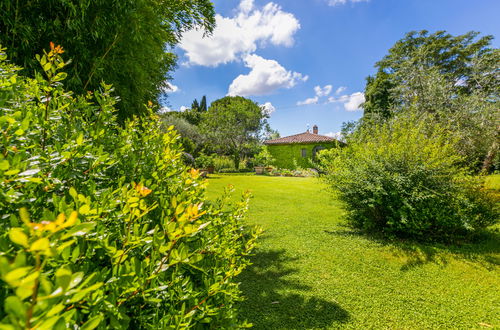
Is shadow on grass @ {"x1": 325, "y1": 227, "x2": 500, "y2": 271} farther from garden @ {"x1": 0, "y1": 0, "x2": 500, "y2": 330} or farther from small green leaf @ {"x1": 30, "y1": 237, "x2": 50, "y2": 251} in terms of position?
small green leaf @ {"x1": 30, "y1": 237, "x2": 50, "y2": 251}

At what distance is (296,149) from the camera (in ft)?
79.4

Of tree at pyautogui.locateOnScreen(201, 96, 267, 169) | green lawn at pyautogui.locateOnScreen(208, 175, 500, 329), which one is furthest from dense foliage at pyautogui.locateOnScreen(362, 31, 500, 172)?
tree at pyautogui.locateOnScreen(201, 96, 267, 169)

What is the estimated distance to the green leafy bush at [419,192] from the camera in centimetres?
430

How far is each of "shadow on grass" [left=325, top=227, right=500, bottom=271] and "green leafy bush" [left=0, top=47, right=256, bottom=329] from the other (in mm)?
4193

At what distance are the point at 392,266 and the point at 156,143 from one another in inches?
172

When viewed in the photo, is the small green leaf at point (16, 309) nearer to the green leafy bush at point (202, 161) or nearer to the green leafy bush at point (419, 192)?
→ the green leafy bush at point (419, 192)

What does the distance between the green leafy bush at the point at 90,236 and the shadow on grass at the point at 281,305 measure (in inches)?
69.8

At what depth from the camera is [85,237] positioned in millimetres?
729

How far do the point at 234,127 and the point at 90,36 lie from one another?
77.2 ft

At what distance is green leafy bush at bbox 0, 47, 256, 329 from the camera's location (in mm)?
417

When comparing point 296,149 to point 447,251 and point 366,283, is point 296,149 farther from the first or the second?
point 366,283

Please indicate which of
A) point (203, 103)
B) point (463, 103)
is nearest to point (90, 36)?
point (463, 103)

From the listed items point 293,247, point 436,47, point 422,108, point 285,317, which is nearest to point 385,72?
point 436,47

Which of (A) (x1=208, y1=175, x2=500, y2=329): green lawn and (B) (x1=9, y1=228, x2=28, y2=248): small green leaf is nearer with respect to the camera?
(B) (x1=9, y1=228, x2=28, y2=248): small green leaf
